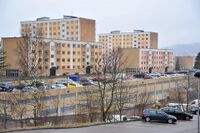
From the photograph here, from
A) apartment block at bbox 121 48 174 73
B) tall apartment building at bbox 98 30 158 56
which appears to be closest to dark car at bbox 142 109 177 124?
apartment block at bbox 121 48 174 73

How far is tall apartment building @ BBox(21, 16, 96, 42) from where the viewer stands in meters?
58.4

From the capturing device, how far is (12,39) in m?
43.4

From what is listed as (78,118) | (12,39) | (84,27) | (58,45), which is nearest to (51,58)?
(58,45)

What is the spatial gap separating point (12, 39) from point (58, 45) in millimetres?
7002

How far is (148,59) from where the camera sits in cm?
6525

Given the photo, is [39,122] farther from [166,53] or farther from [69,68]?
[166,53]

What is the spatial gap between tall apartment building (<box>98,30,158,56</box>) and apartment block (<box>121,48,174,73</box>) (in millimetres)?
4671

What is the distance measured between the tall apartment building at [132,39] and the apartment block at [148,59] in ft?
15.3

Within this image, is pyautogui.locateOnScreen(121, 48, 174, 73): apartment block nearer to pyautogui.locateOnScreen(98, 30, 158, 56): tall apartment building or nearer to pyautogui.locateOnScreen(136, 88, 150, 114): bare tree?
pyautogui.locateOnScreen(98, 30, 158, 56): tall apartment building

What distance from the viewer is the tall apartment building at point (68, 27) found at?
58406 mm

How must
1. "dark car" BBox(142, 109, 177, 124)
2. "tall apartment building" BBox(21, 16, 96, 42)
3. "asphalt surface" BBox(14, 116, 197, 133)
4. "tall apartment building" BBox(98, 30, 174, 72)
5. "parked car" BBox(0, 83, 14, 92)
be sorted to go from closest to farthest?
"asphalt surface" BBox(14, 116, 197, 133) → "dark car" BBox(142, 109, 177, 124) → "parked car" BBox(0, 83, 14, 92) → "tall apartment building" BBox(21, 16, 96, 42) → "tall apartment building" BBox(98, 30, 174, 72)

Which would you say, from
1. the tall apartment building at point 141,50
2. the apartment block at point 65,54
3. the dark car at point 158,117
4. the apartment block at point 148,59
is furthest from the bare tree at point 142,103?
the tall apartment building at point 141,50

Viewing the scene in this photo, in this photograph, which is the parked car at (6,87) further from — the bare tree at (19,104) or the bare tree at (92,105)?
the bare tree at (92,105)

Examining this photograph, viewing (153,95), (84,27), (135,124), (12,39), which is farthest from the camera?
(84,27)
